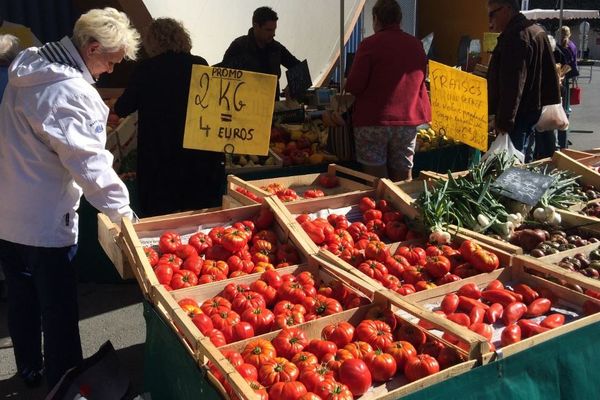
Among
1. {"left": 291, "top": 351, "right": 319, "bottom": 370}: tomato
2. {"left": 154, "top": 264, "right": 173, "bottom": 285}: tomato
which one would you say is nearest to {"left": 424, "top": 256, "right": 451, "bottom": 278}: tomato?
{"left": 291, "top": 351, "right": 319, "bottom": 370}: tomato

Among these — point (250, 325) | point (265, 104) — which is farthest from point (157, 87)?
point (250, 325)

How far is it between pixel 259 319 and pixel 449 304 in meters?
0.78

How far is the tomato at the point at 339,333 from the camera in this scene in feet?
7.81

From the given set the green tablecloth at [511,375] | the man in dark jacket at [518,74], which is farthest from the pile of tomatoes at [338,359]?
the man in dark jacket at [518,74]

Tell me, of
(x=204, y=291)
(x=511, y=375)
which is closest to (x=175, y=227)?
(x=204, y=291)

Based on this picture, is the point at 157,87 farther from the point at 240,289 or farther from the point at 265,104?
the point at 240,289

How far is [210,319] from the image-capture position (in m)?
2.52

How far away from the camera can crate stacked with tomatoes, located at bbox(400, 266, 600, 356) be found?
96.2 inches

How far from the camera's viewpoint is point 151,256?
3.06 meters

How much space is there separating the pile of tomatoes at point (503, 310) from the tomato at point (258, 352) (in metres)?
0.64

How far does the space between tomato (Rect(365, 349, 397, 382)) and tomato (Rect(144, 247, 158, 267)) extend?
4.01ft

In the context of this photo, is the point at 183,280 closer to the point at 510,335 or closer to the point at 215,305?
the point at 215,305

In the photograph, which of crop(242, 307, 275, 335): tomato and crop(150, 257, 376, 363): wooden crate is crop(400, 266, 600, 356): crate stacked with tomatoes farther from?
crop(242, 307, 275, 335): tomato

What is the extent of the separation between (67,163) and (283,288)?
3.45 feet
